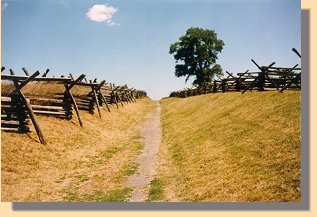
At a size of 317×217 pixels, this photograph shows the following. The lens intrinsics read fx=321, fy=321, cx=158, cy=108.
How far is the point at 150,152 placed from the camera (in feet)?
45.6

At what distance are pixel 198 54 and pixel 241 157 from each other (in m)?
47.6

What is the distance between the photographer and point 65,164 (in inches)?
440

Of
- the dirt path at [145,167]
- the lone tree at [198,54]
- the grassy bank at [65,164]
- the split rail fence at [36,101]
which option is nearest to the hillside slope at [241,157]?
the dirt path at [145,167]

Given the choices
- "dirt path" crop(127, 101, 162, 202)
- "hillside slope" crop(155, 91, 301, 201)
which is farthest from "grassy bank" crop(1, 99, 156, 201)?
"hillside slope" crop(155, 91, 301, 201)

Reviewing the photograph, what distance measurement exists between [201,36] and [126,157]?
47484 mm

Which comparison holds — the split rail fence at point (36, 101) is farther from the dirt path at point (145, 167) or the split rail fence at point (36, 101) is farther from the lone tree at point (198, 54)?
the lone tree at point (198, 54)

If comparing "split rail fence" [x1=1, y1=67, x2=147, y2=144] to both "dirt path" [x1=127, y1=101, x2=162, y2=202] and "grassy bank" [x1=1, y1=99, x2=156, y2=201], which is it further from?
"dirt path" [x1=127, y1=101, x2=162, y2=202]

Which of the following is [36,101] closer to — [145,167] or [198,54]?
[145,167]

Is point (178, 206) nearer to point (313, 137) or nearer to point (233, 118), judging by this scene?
point (313, 137)

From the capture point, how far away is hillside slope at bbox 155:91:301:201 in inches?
316

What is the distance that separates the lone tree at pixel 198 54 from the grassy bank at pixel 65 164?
41248 mm

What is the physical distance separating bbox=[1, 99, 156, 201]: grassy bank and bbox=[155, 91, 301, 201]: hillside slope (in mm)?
1529

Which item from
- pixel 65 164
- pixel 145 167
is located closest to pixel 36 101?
pixel 65 164

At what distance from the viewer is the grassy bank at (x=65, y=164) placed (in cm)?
866
